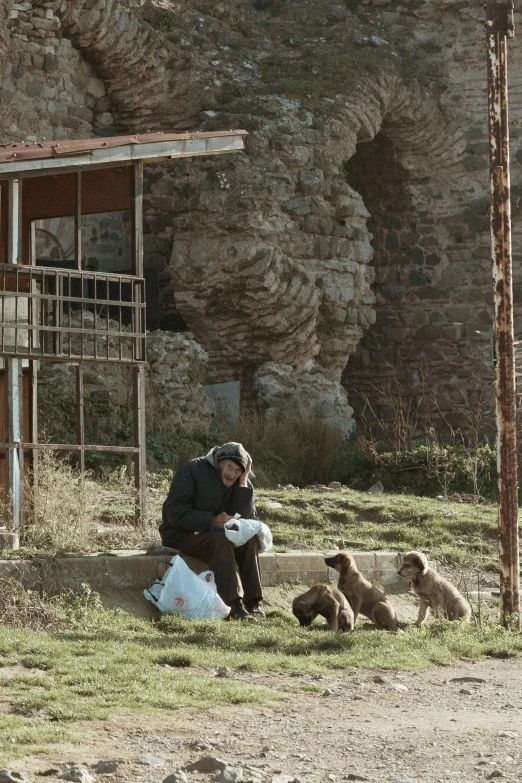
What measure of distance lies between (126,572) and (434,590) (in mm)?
2291

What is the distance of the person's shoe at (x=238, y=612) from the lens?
30.2ft

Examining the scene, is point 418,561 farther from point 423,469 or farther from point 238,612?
point 423,469

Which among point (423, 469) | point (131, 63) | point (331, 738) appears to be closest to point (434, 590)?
point (331, 738)

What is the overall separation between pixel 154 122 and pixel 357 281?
3.86m

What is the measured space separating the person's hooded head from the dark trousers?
473 millimetres

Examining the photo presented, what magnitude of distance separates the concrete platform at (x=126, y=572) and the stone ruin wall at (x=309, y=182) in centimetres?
762

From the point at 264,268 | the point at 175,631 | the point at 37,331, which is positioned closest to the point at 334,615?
the point at 175,631

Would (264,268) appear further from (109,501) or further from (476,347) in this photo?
(109,501)

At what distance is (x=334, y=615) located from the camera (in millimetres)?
8984

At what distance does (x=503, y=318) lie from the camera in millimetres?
9617

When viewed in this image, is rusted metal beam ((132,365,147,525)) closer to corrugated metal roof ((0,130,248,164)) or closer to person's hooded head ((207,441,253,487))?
person's hooded head ((207,441,253,487))

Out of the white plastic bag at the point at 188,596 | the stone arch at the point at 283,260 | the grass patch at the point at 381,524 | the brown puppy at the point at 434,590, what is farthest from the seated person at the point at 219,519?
the stone arch at the point at 283,260

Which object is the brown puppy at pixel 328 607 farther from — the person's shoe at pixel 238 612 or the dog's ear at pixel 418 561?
the dog's ear at pixel 418 561

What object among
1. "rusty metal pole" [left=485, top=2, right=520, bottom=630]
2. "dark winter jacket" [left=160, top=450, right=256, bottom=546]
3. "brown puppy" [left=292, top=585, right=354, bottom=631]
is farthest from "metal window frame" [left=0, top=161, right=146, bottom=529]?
"rusty metal pole" [left=485, top=2, right=520, bottom=630]
